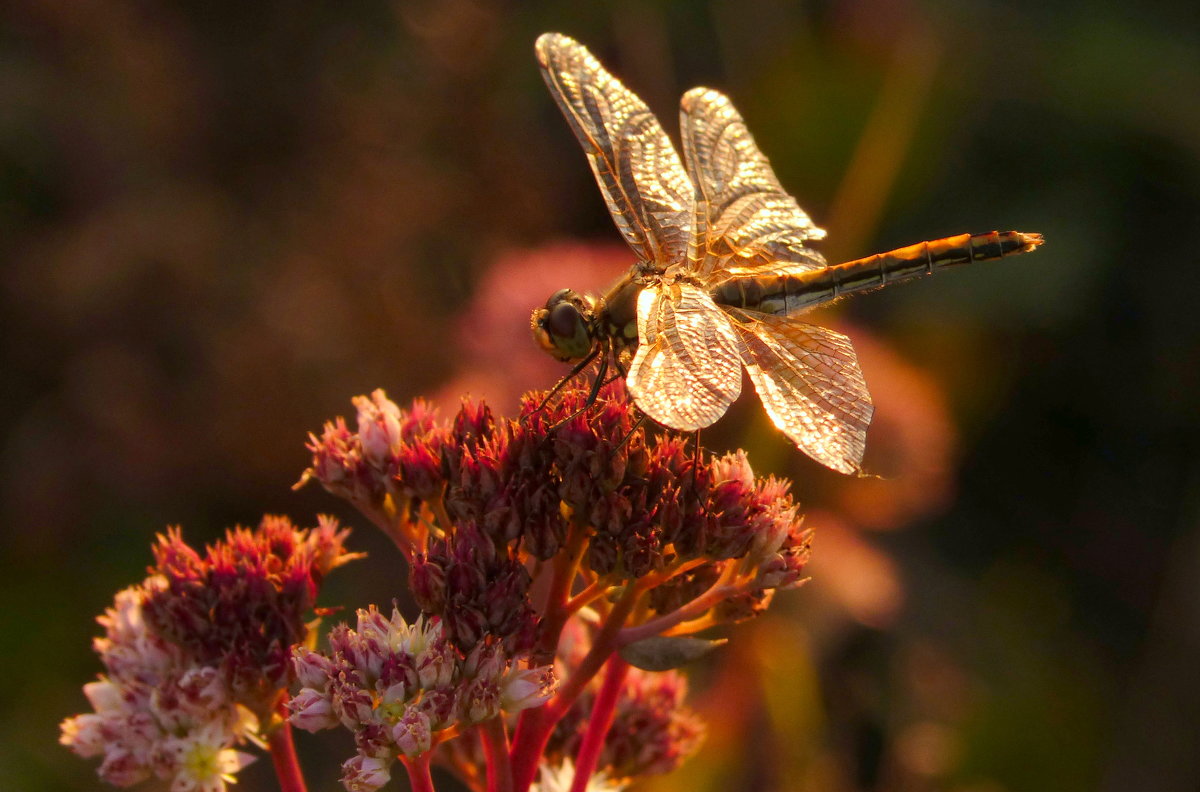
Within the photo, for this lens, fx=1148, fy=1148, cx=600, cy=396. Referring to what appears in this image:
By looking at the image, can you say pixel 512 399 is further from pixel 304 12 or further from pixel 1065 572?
pixel 304 12

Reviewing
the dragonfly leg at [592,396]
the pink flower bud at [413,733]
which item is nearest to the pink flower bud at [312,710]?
the pink flower bud at [413,733]

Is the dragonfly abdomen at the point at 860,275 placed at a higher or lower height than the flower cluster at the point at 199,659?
lower

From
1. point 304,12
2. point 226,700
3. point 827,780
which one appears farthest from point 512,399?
point 304,12

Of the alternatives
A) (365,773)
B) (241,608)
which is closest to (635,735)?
(365,773)

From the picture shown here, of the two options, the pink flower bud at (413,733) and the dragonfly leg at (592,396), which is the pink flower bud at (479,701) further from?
the dragonfly leg at (592,396)

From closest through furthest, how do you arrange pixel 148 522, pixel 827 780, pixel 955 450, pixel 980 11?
pixel 827 780
pixel 148 522
pixel 955 450
pixel 980 11

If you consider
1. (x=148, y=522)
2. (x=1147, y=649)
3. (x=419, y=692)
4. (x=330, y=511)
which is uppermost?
(x=148, y=522)

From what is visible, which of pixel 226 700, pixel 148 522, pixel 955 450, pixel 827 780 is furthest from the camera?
pixel 955 450
